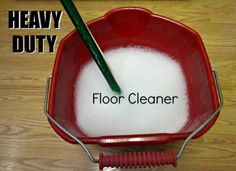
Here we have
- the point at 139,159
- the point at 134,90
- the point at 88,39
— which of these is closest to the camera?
the point at 139,159

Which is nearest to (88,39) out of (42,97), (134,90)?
(134,90)

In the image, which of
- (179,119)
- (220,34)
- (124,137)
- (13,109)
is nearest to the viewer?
(124,137)

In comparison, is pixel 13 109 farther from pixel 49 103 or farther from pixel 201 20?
pixel 201 20

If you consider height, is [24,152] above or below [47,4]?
below

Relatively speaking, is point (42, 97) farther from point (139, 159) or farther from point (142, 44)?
point (139, 159)

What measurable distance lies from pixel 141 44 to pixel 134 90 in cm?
12

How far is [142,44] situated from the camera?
2.44ft

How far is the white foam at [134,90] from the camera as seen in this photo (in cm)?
65

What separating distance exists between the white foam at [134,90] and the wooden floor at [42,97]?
0.28 ft


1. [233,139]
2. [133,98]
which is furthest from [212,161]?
[133,98]

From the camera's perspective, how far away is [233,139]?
0.73m

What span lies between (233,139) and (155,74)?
25 cm

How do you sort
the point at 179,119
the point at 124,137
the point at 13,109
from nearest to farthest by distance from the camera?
the point at 124,137, the point at 179,119, the point at 13,109

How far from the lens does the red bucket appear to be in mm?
509
